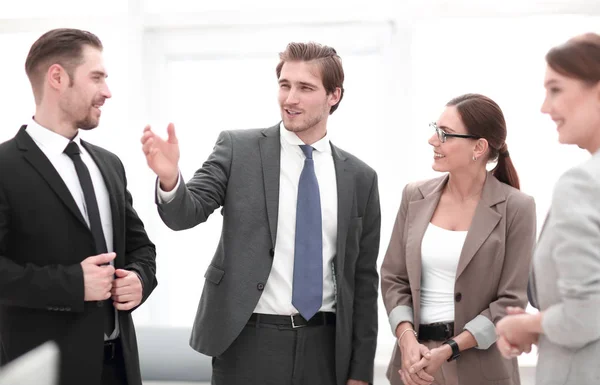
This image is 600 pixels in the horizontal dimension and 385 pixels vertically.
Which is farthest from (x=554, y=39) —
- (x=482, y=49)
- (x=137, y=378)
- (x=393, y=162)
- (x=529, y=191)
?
(x=137, y=378)

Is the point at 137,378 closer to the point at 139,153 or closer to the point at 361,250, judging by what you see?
the point at 361,250

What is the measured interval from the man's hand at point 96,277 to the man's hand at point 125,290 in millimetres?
81

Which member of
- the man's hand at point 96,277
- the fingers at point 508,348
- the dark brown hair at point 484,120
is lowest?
the fingers at point 508,348

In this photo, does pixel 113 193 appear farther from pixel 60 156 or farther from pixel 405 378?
pixel 405 378

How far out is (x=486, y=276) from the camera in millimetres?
2529

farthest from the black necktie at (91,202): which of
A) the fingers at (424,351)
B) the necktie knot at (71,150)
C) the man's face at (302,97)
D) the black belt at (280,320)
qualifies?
the fingers at (424,351)

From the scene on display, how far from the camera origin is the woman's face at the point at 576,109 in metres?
1.77

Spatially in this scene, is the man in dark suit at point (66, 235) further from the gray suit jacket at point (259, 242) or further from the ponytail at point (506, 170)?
the ponytail at point (506, 170)

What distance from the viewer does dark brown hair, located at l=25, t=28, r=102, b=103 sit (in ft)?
7.38

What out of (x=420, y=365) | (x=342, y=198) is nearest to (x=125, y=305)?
(x=342, y=198)

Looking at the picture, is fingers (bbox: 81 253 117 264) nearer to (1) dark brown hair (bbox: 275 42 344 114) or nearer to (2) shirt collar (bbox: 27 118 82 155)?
(2) shirt collar (bbox: 27 118 82 155)

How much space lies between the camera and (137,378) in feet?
7.75

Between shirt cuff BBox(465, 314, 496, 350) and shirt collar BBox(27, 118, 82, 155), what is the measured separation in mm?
1502

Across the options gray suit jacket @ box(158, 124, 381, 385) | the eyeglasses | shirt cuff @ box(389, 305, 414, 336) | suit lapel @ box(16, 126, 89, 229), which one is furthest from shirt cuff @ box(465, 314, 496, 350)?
suit lapel @ box(16, 126, 89, 229)
